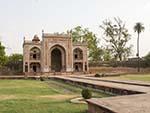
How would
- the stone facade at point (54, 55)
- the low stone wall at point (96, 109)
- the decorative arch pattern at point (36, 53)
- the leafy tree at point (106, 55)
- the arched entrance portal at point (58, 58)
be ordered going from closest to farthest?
the low stone wall at point (96, 109) → the stone facade at point (54, 55) → the decorative arch pattern at point (36, 53) → the arched entrance portal at point (58, 58) → the leafy tree at point (106, 55)

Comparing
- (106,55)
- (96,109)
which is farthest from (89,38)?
(96,109)

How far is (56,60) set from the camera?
5122cm

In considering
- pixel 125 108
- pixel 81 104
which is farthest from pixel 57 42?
pixel 125 108

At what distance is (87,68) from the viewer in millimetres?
49219

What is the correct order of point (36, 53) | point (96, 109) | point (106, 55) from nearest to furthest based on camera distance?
point (96, 109)
point (36, 53)
point (106, 55)

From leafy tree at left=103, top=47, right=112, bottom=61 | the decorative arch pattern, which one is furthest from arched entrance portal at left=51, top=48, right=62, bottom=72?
leafy tree at left=103, top=47, right=112, bottom=61

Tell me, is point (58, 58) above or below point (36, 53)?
below

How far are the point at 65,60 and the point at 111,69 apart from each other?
8.01 metres

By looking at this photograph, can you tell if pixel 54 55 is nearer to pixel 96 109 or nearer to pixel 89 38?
pixel 89 38

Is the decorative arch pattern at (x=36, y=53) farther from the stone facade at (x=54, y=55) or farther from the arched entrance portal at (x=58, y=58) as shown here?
the arched entrance portal at (x=58, y=58)

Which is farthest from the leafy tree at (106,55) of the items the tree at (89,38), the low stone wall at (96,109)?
the low stone wall at (96,109)

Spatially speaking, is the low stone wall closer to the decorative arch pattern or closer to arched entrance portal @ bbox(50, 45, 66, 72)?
arched entrance portal @ bbox(50, 45, 66, 72)

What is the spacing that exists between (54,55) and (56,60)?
932mm

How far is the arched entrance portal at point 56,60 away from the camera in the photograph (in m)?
50.6
